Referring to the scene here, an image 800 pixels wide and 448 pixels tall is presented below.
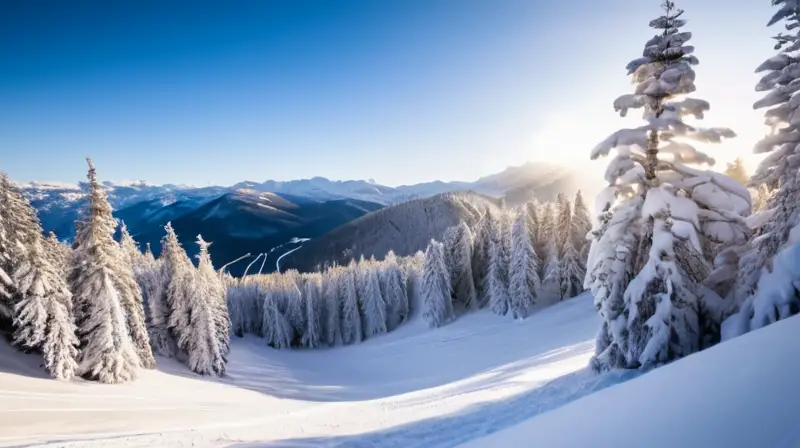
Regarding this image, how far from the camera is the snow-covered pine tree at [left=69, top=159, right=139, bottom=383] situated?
69.3 feet

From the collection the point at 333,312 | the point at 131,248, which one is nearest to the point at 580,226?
the point at 333,312

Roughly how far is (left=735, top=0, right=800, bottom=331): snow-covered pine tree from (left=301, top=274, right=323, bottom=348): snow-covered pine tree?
58383 mm

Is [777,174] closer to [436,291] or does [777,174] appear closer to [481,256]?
[436,291]

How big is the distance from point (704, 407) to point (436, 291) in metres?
49.4

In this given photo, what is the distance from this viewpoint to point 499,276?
47.9 metres

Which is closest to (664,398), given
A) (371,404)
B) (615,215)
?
(615,215)

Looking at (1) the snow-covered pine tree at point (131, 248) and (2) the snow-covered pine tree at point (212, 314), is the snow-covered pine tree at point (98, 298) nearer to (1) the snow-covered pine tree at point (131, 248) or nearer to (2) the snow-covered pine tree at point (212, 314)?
(2) the snow-covered pine tree at point (212, 314)

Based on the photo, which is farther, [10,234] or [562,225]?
[562,225]

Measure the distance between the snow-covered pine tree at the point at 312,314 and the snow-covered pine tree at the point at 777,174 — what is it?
192ft

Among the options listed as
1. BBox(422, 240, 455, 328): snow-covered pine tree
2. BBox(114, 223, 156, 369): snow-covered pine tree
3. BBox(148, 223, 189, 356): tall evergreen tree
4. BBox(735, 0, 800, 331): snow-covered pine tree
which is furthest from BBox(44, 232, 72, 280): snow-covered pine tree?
BBox(422, 240, 455, 328): snow-covered pine tree

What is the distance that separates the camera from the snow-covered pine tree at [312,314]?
6144 cm

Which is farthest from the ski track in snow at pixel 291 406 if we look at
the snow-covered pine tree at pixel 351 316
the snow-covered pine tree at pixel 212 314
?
the snow-covered pine tree at pixel 351 316

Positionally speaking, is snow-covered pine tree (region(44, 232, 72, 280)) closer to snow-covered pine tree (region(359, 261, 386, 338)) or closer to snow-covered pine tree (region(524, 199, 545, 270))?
snow-covered pine tree (region(359, 261, 386, 338))

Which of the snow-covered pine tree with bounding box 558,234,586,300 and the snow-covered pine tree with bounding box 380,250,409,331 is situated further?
the snow-covered pine tree with bounding box 380,250,409,331
